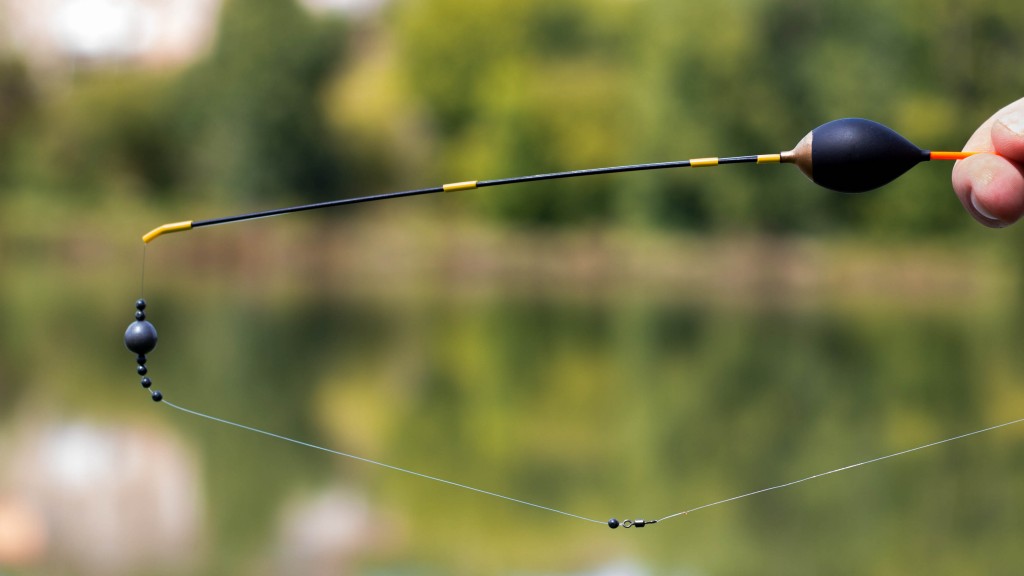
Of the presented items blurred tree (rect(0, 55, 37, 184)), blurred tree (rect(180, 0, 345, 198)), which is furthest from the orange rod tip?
blurred tree (rect(0, 55, 37, 184))

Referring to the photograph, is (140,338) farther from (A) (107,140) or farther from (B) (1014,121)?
(A) (107,140)

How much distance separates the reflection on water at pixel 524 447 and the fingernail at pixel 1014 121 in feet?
13.8

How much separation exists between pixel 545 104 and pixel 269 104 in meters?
5.58

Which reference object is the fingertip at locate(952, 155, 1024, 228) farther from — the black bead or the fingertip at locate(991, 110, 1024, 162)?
the black bead

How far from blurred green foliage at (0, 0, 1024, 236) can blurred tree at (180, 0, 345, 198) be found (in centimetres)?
4

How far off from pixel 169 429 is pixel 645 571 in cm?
440

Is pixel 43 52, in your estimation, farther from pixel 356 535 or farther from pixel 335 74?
pixel 356 535

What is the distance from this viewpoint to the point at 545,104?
26953 millimetres

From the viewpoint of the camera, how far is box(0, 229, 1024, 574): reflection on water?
5.95 meters

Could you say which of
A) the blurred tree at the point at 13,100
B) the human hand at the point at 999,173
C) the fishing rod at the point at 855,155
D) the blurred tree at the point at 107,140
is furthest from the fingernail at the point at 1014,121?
the blurred tree at the point at 13,100

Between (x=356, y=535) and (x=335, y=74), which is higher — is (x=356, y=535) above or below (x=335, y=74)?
below

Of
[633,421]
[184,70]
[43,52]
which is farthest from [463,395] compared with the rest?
[43,52]

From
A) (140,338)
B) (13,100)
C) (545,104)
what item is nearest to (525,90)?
(545,104)

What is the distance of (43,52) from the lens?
31938 mm
